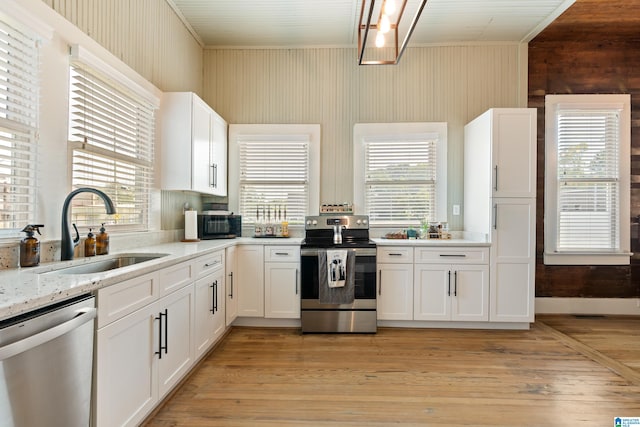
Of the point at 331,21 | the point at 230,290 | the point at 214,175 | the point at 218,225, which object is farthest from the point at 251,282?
the point at 331,21

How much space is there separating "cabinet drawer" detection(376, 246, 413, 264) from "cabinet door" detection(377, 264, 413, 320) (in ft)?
0.16

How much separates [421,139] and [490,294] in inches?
72.5

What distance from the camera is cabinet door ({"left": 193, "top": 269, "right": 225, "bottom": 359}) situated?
2.46 metres

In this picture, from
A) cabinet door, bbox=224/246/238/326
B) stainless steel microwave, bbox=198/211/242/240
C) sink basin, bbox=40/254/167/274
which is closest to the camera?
sink basin, bbox=40/254/167/274

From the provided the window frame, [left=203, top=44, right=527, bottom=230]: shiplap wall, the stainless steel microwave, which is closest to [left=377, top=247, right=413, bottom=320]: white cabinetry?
[left=203, top=44, right=527, bottom=230]: shiplap wall

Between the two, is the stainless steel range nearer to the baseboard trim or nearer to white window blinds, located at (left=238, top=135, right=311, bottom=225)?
white window blinds, located at (left=238, top=135, right=311, bottom=225)

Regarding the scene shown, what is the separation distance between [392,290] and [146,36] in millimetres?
3197

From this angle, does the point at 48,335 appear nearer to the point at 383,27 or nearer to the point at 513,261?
the point at 383,27

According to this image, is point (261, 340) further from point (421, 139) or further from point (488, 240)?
point (421, 139)

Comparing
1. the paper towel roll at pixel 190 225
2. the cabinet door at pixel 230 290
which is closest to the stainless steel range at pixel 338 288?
the cabinet door at pixel 230 290

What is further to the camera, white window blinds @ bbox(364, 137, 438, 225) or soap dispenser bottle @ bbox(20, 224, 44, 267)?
white window blinds @ bbox(364, 137, 438, 225)

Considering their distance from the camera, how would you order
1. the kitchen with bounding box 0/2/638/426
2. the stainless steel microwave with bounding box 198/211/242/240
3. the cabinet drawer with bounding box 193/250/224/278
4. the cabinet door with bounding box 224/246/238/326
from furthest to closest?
the kitchen with bounding box 0/2/638/426 → the stainless steel microwave with bounding box 198/211/242/240 → the cabinet door with bounding box 224/246/238/326 → the cabinet drawer with bounding box 193/250/224/278

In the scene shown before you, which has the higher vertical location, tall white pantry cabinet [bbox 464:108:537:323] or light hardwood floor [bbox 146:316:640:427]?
tall white pantry cabinet [bbox 464:108:537:323]

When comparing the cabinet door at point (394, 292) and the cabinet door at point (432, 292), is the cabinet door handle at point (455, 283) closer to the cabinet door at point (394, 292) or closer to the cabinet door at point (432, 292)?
the cabinet door at point (432, 292)
